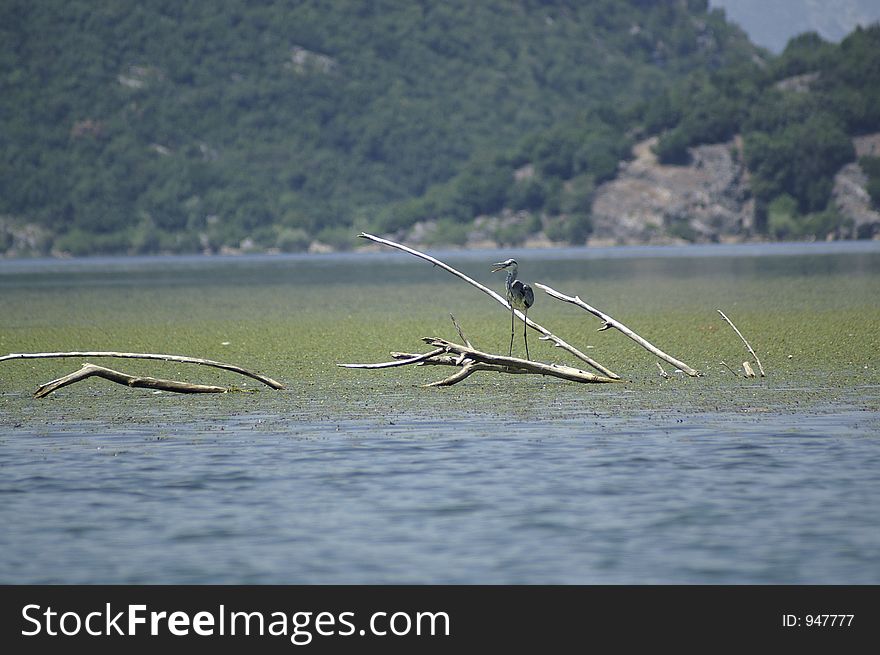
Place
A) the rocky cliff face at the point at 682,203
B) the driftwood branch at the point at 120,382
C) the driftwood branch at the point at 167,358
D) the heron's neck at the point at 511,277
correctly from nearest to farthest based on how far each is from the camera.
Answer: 1. the driftwood branch at the point at 167,358
2. the driftwood branch at the point at 120,382
3. the heron's neck at the point at 511,277
4. the rocky cliff face at the point at 682,203

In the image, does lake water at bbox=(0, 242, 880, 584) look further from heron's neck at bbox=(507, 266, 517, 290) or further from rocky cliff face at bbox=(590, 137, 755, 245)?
rocky cliff face at bbox=(590, 137, 755, 245)

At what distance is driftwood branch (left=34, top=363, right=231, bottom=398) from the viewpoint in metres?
22.1

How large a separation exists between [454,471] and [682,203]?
167 m

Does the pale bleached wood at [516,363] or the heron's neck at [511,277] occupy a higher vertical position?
the heron's neck at [511,277]

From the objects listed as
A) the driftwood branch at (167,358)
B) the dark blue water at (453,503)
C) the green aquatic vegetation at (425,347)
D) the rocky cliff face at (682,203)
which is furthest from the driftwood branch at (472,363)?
the rocky cliff face at (682,203)

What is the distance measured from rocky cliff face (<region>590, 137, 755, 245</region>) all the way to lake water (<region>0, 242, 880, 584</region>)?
149595mm

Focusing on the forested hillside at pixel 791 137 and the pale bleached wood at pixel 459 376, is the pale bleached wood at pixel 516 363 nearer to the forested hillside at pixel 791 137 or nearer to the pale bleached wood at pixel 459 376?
the pale bleached wood at pixel 459 376

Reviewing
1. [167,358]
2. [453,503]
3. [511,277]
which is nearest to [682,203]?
[511,277]

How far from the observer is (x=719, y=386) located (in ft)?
77.9

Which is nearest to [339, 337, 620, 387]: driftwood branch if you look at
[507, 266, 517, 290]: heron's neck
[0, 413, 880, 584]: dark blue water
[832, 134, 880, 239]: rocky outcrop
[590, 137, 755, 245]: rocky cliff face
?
[507, 266, 517, 290]: heron's neck

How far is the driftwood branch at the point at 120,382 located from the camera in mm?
22083

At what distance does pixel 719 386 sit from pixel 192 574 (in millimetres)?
12424

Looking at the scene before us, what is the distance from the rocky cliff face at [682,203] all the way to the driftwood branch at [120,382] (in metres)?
158

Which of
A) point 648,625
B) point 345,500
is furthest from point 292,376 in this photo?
point 648,625
